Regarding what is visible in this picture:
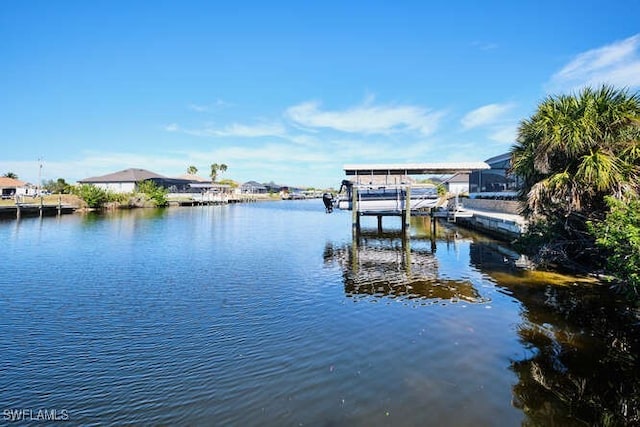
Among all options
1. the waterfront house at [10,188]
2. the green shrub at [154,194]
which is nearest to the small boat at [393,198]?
the green shrub at [154,194]

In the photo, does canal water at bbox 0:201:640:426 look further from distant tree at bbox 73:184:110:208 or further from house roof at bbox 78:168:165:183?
house roof at bbox 78:168:165:183

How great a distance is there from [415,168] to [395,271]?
11.1 meters

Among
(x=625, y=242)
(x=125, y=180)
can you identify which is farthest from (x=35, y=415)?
(x=125, y=180)

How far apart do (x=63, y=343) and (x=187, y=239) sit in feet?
58.9

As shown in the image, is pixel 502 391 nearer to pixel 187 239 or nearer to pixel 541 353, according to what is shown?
pixel 541 353

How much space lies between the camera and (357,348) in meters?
7.56

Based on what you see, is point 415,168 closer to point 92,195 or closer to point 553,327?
point 553,327

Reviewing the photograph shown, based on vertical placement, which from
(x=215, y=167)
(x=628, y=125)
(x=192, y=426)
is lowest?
(x=192, y=426)

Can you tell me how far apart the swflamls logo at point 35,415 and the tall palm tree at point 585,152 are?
532 inches

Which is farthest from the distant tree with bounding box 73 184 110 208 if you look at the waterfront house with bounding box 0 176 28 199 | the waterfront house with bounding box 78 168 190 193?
the waterfront house with bounding box 0 176 28 199

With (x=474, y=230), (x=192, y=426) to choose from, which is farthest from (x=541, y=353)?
(x=474, y=230)

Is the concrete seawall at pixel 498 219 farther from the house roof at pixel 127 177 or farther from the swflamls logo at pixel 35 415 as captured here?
the house roof at pixel 127 177

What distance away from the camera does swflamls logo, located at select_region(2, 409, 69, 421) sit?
531 cm

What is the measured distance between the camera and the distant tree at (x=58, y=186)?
61.8 meters
